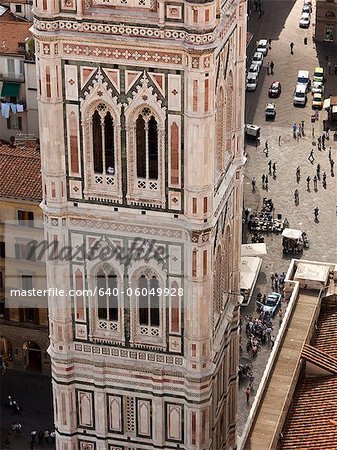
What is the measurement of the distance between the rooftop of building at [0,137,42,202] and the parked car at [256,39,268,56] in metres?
60.7

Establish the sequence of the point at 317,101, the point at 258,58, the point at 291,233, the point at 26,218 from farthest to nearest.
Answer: the point at 258,58, the point at 317,101, the point at 291,233, the point at 26,218

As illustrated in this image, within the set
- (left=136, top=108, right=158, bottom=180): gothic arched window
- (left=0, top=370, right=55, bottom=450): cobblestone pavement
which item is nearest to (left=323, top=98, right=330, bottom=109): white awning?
(left=0, top=370, right=55, bottom=450): cobblestone pavement

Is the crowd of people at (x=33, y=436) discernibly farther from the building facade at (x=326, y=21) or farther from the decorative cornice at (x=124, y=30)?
the building facade at (x=326, y=21)

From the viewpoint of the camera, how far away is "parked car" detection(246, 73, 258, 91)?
140 meters

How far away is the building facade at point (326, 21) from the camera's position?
497ft

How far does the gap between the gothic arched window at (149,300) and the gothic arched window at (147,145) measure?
5.24 m

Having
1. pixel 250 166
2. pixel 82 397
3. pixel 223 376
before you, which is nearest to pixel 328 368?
pixel 223 376

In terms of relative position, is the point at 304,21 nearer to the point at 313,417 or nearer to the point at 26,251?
the point at 26,251

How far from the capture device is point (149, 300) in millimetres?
62969

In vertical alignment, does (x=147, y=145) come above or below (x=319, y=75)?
above

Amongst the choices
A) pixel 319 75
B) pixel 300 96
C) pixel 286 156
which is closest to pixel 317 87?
Result: pixel 319 75

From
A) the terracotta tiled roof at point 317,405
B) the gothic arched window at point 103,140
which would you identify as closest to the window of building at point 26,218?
the terracotta tiled roof at point 317,405

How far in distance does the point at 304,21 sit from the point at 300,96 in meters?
23.1

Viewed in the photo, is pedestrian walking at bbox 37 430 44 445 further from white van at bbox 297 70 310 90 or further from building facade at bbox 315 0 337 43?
building facade at bbox 315 0 337 43
